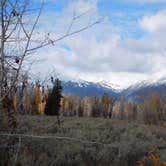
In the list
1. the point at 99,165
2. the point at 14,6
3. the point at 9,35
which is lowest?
the point at 99,165

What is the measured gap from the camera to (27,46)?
333 centimetres

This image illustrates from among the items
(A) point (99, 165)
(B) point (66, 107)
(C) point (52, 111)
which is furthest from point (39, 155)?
(B) point (66, 107)

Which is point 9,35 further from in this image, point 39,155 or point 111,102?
point 111,102

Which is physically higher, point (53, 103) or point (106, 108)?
point (106, 108)

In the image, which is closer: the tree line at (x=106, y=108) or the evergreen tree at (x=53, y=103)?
the evergreen tree at (x=53, y=103)

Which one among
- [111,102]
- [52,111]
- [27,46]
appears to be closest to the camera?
[27,46]

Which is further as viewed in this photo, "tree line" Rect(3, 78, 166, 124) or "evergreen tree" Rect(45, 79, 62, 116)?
"tree line" Rect(3, 78, 166, 124)

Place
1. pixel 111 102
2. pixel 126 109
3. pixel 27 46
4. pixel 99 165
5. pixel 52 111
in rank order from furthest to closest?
pixel 126 109
pixel 111 102
pixel 52 111
pixel 99 165
pixel 27 46

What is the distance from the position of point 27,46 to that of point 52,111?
51893 mm

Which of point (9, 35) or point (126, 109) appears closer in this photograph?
point (9, 35)

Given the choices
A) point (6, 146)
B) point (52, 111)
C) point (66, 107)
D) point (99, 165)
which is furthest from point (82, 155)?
point (66, 107)

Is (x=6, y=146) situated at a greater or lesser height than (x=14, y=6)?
lesser

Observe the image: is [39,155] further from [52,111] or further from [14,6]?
[52,111]

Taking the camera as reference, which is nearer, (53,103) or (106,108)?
(53,103)
